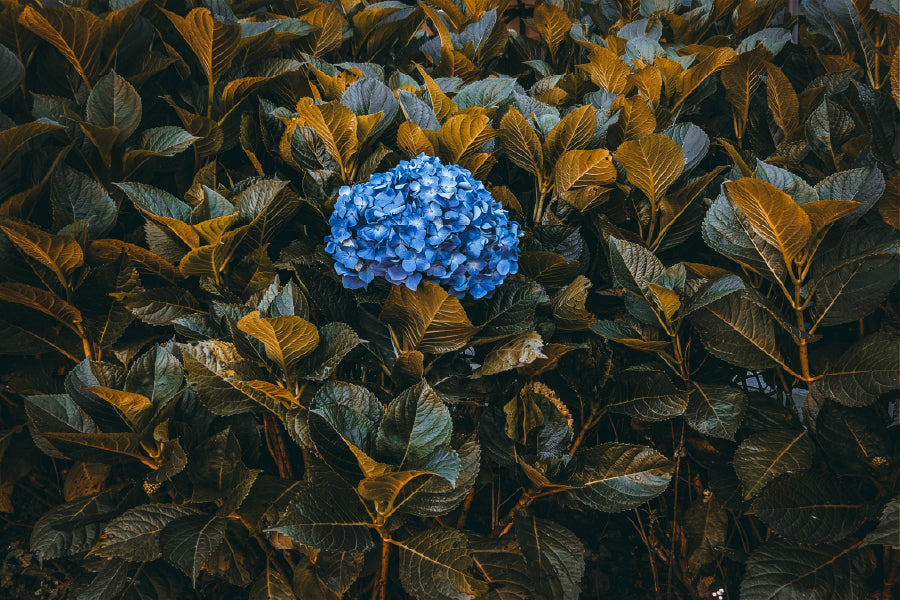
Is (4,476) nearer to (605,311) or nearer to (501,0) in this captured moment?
(605,311)

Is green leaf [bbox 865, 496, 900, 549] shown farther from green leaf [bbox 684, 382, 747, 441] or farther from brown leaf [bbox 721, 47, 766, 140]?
brown leaf [bbox 721, 47, 766, 140]

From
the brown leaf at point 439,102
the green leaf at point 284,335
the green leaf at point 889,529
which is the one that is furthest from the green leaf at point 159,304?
the green leaf at point 889,529

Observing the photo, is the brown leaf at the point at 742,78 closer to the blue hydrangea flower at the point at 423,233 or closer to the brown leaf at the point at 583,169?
the brown leaf at the point at 583,169

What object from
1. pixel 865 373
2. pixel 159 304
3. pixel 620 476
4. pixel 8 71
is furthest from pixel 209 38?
pixel 865 373

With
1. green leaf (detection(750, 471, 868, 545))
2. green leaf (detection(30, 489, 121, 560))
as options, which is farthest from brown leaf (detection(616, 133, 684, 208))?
green leaf (detection(30, 489, 121, 560))

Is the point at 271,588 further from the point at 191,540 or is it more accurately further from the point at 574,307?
the point at 574,307

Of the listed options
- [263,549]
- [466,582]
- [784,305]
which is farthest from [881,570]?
[263,549]
